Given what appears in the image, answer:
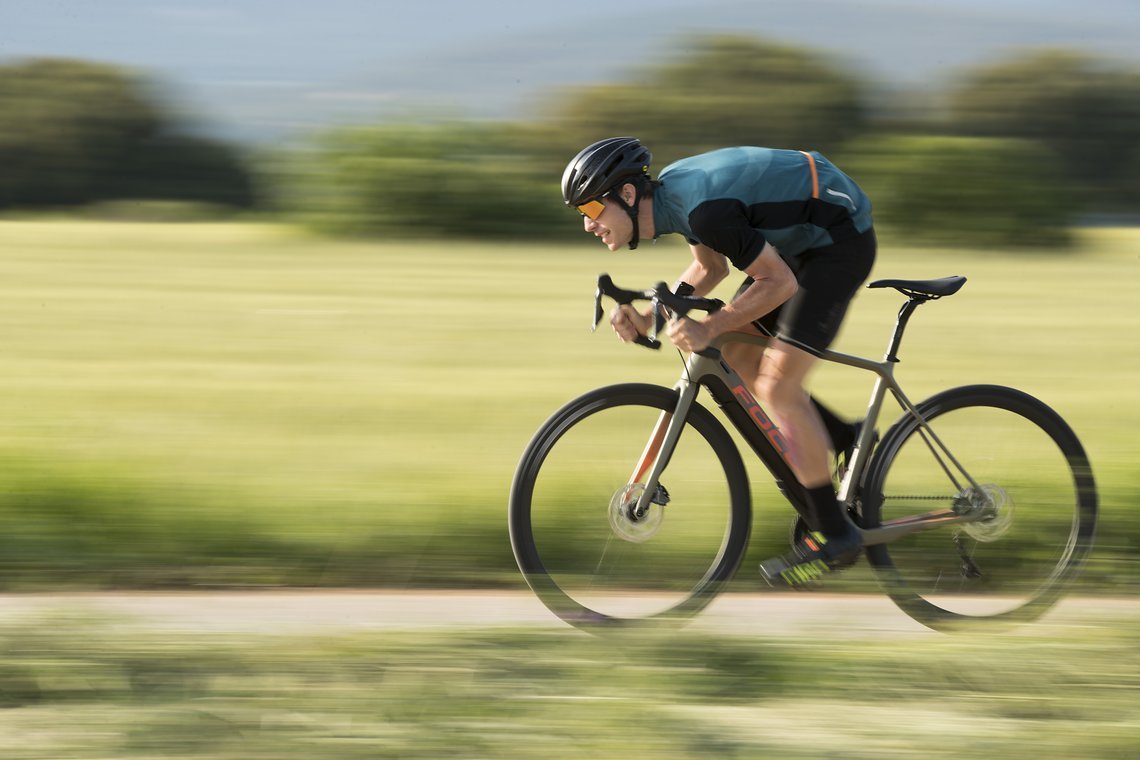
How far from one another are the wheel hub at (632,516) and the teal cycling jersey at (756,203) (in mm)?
748

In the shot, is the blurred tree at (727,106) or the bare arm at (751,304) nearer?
the bare arm at (751,304)

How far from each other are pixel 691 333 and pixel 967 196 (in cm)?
1245

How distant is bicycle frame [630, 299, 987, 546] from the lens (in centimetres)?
426

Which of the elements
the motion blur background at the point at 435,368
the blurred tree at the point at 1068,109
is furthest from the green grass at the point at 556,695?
the blurred tree at the point at 1068,109

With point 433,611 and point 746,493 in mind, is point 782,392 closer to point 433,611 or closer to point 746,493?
point 746,493

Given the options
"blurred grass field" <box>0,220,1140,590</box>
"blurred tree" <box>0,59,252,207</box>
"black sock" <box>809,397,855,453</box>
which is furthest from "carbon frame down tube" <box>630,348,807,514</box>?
"blurred tree" <box>0,59,252,207</box>

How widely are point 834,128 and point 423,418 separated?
13.2m

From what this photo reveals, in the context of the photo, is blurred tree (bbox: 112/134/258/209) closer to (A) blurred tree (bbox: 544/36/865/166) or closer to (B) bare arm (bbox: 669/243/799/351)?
(A) blurred tree (bbox: 544/36/865/166)

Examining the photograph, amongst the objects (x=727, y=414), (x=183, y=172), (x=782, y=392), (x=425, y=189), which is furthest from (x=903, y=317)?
(x=183, y=172)

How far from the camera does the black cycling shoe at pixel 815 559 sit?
431 cm

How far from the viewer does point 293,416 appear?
717 centimetres

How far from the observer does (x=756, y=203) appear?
404 centimetres

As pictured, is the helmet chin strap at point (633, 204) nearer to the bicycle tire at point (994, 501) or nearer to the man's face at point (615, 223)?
the man's face at point (615, 223)

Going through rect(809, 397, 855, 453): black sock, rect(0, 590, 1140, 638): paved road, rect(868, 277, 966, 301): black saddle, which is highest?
rect(868, 277, 966, 301): black saddle
